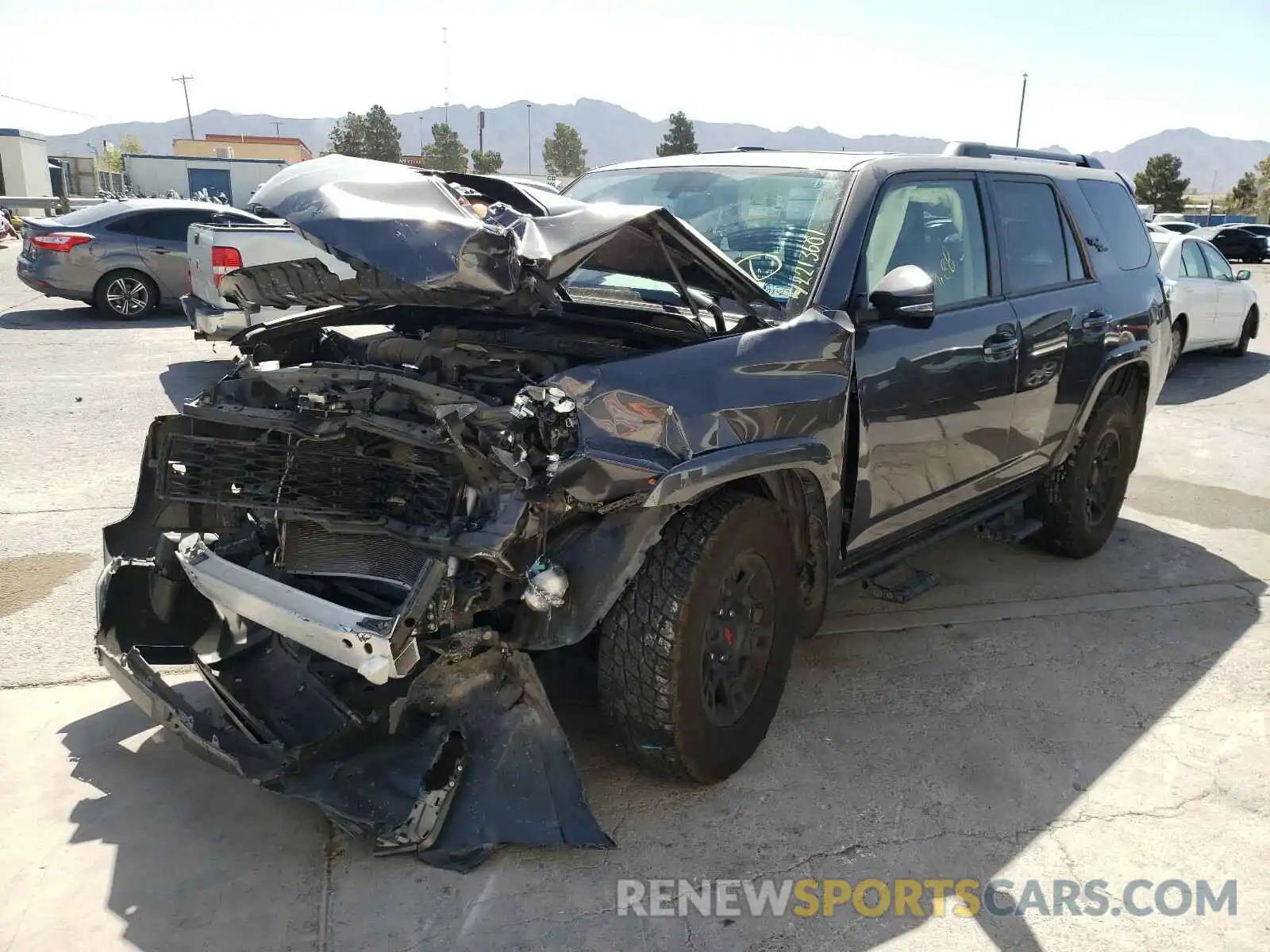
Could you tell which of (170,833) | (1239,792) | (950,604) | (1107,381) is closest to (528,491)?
(170,833)

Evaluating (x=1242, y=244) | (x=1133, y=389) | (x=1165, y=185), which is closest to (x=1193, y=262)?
(x=1133, y=389)

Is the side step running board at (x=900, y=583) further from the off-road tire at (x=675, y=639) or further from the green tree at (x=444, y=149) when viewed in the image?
the green tree at (x=444, y=149)

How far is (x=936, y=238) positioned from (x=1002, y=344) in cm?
56

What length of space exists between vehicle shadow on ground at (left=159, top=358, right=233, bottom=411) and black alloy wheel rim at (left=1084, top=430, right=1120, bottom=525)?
21.7ft

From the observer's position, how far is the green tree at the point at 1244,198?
6100 cm

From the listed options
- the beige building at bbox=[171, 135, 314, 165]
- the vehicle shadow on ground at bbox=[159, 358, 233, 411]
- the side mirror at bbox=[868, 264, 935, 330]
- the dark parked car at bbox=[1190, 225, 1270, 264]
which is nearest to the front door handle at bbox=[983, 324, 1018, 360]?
the side mirror at bbox=[868, 264, 935, 330]

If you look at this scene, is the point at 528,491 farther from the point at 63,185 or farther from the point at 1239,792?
the point at 63,185

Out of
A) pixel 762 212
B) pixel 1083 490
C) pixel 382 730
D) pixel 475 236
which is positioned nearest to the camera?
pixel 475 236

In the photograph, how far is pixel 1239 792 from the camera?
347cm

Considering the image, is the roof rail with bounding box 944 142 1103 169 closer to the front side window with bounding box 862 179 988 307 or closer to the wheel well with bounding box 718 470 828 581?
the front side window with bounding box 862 179 988 307

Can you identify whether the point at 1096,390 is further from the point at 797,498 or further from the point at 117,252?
the point at 117,252

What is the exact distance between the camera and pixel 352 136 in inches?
2842

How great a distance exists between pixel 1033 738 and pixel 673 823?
1.52m

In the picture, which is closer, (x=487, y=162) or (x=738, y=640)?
(x=738, y=640)
